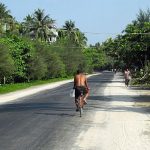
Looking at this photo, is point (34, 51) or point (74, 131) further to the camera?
point (34, 51)

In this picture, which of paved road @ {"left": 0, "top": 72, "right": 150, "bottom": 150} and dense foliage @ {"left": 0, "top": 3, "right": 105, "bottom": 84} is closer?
paved road @ {"left": 0, "top": 72, "right": 150, "bottom": 150}

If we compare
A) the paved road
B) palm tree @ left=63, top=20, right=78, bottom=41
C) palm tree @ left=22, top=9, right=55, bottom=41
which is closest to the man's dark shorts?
the paved road

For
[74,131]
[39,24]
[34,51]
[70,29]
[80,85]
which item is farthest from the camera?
[70,29]

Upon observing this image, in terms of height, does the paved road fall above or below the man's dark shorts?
below

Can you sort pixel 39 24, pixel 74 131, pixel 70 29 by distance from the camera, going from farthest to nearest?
pixel 70 29, pixel 39 24, pixel 74 131

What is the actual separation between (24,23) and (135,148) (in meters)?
102

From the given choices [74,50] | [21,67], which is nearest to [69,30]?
[74,50]

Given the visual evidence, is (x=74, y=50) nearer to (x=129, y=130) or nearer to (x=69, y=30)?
(x=69, y=30)

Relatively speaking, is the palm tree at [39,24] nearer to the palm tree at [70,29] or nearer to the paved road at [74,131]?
the palm tree at [70,29]

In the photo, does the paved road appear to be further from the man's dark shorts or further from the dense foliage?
the dense foliage

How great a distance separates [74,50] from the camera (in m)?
117

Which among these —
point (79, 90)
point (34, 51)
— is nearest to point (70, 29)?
point (34, 51)

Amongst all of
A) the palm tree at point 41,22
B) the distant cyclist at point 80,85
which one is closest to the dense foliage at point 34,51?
the palm tree at point 41,22

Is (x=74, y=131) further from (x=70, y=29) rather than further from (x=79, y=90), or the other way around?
(x=70, y=29)
